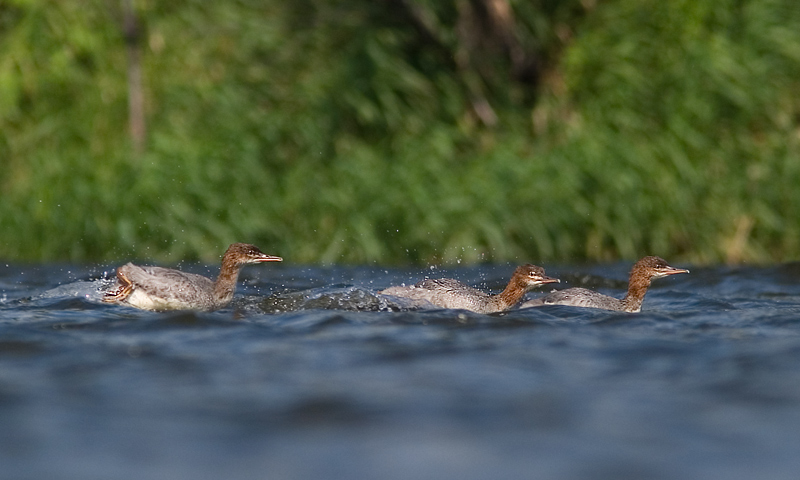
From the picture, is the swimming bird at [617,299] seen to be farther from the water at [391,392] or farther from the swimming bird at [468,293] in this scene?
the water at [391,392]

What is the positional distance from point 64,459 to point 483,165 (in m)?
9.22

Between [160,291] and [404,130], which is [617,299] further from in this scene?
[404,130]

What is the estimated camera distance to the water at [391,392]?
493 centimetres

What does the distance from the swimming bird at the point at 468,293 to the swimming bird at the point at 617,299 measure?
0.50 feet

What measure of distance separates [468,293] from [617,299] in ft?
4.45

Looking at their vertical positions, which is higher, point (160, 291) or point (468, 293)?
point (160, 291)

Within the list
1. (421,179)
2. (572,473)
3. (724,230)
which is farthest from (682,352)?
(421,179)

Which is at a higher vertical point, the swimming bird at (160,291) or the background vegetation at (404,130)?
the background vegetation at (404,130)

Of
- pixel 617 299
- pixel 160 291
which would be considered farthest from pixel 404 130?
pixel 160 291

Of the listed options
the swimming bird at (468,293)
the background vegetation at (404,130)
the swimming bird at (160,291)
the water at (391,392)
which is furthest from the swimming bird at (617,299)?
the swimming bird at (160,291)

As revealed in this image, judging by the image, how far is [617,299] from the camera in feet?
33.2

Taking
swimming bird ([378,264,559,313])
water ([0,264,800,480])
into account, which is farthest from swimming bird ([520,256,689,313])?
water ([0,264,800,480])

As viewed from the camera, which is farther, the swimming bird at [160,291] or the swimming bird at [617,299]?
the swimming bird at [617,299]

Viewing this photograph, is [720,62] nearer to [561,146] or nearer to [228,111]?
[561,146]
